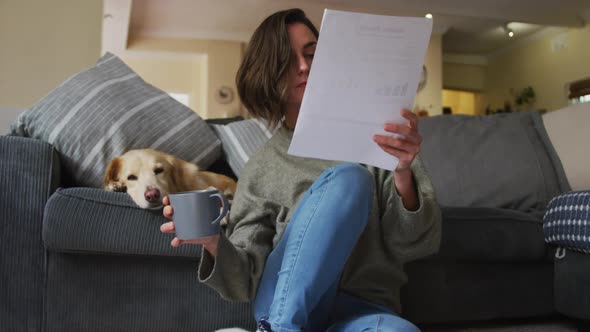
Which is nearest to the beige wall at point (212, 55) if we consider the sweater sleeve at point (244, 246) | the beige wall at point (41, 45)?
the beige wall at point (41, 45)

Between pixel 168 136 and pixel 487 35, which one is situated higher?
pixel 487 35

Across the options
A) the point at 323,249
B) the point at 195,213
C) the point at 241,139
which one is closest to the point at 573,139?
the point at 241,139

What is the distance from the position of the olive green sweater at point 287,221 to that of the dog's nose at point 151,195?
0.20 meters

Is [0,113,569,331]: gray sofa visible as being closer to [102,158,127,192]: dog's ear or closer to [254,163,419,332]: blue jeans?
[102,158,127,192]: dog's ear

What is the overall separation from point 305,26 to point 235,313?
29.7 inches

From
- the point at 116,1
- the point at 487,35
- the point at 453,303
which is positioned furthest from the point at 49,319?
the point at 487,35

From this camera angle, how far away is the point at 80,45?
287 centimetres

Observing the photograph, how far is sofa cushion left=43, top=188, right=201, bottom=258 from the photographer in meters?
1.18

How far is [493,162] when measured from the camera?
1.98 meters

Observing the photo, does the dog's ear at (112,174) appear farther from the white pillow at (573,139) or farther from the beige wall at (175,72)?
the beige wall at (175,72)

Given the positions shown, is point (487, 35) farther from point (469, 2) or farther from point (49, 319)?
point (49, 319)

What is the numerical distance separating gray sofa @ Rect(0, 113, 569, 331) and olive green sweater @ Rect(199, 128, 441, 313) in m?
0.24

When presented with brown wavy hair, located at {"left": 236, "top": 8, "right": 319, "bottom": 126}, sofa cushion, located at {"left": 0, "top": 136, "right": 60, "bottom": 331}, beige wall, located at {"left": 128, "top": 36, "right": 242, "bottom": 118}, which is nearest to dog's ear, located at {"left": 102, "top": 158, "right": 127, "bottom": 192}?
sofa cushion, located at {"left": 0, "top": 136, "right": 60, "bottom": 331}

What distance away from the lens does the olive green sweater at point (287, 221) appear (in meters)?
0.98
